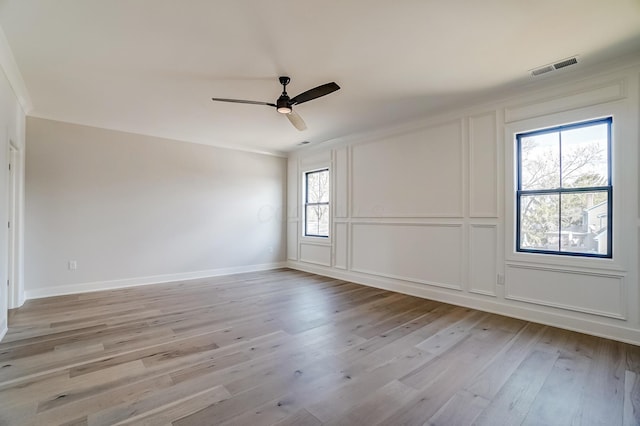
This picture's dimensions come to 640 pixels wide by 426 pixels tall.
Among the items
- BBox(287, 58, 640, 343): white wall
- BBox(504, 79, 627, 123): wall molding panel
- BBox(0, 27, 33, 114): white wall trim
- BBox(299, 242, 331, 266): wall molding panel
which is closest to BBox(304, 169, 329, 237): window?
BBox(299, 242, 331, 266): wall molding panel

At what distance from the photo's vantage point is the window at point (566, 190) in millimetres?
3066

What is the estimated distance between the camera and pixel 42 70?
10.00ft

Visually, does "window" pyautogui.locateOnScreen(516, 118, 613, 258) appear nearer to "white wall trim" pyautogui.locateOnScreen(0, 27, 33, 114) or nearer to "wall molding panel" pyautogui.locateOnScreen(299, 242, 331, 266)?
"wall molding panel" pyautogui.locateOnScreen(299, 242, 331, 266)

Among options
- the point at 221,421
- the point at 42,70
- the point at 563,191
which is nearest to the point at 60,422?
the point at 221,421

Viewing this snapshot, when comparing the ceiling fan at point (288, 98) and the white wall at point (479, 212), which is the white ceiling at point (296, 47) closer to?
the ceiling fan at point (288, 98)

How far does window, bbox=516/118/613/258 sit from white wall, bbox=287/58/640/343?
0.12 metres

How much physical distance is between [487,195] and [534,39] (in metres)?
1.83

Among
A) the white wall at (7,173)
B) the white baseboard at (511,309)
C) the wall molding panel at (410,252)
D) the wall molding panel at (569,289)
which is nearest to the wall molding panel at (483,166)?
the wall molding panel at (410,252)

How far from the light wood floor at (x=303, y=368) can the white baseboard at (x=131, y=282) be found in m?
0.47

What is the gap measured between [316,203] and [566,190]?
4213mm

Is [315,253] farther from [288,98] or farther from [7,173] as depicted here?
[7,173]

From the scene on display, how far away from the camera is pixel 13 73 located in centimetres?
305

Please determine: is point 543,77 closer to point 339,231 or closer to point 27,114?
point 339,231

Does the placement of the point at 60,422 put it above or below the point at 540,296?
below
